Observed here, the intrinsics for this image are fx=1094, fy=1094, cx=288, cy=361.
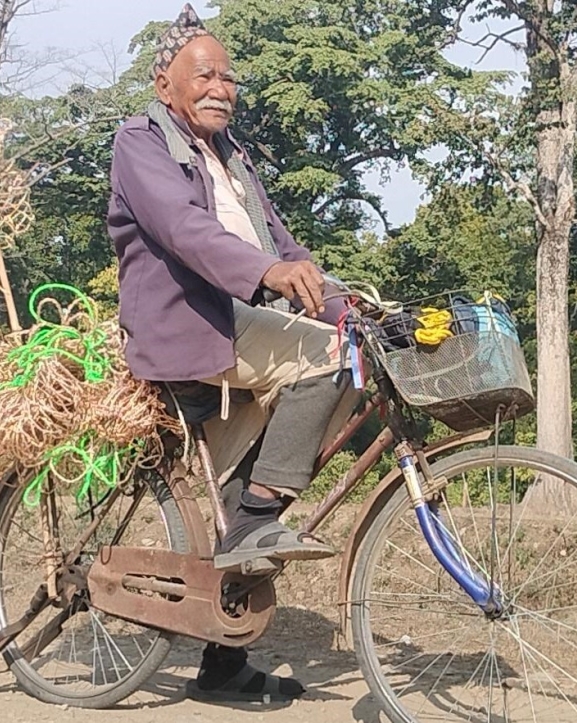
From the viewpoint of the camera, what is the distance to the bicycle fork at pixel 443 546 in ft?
10.3

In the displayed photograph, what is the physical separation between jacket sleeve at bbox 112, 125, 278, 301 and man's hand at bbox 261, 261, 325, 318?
3 centimetres

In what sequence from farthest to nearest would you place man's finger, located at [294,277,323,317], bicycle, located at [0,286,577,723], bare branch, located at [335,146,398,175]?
bare branch, located at [335,146,398,175]
bicycle, located at [0,286,577,723]
man's finger, located at [294,277,323,317]

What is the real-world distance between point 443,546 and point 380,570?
63cm

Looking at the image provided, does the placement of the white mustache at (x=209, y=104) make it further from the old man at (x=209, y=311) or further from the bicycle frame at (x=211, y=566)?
the bicycle frame at (x=211, y=566)

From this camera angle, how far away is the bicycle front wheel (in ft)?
10.5

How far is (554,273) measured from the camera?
505 inches

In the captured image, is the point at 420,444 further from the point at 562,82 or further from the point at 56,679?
the point at 562,82

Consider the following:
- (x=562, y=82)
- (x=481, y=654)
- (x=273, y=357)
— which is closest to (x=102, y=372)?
(x=273, y=357)

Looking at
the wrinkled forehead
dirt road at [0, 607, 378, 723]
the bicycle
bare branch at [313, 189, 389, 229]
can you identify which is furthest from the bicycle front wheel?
bare branch at [313, 189, 389, 229]

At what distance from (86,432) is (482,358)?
1.39m

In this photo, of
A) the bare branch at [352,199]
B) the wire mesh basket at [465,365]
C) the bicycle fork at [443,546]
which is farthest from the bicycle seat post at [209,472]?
the bare branch at [352,199]

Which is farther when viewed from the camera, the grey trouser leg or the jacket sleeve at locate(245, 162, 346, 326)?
→ the jacket sleeve at locate(245, 162, 346, 326)

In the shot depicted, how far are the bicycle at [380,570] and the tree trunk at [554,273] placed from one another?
8474 mm

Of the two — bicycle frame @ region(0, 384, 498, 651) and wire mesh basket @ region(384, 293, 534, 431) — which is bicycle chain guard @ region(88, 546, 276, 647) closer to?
bicycle frame @ region(0, 384, 498, 651)
